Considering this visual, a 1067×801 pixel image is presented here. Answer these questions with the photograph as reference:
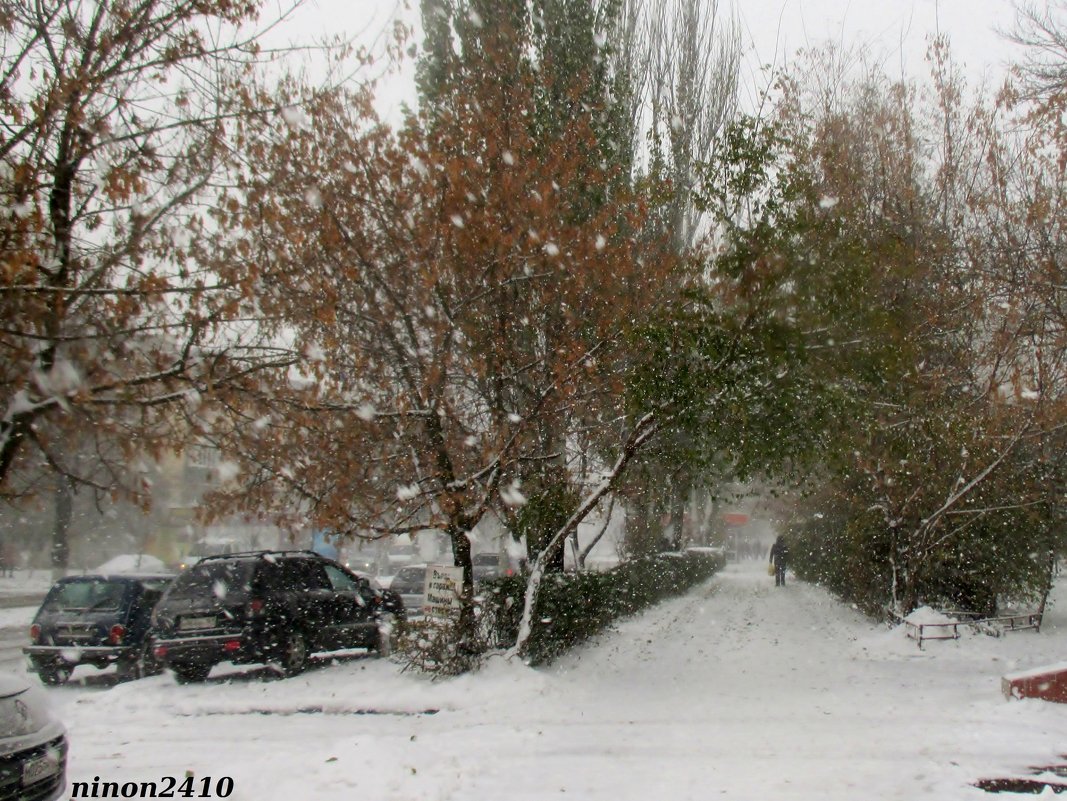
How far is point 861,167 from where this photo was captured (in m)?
16.7

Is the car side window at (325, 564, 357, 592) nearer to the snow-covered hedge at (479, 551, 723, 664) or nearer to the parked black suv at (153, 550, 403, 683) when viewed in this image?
the parked black suv at (153, 550, 403, 683)

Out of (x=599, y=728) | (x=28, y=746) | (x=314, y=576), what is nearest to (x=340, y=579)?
(x=314, y=576)

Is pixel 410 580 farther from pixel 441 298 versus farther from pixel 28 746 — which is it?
pixel 28 746

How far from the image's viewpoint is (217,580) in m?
11.7

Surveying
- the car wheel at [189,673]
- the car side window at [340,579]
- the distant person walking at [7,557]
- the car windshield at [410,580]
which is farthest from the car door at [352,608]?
the distant person walking at [7,557]

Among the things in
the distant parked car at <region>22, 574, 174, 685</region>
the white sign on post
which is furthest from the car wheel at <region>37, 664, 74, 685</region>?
the white sign on post

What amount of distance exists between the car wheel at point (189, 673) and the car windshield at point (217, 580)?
0.91 meters

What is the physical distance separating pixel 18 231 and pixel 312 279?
3.20 metres

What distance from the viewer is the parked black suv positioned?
1126cm

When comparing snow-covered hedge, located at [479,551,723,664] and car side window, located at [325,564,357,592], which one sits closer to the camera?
snow-covered hedge, located at [479,551,723,664]

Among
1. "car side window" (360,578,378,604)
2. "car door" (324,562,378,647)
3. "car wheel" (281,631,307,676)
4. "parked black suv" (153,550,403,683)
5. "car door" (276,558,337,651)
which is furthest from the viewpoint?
"car side window" (360,578,378,604)

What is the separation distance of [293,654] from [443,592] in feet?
7.50

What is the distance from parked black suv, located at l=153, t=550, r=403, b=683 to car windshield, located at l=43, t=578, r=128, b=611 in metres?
1.67

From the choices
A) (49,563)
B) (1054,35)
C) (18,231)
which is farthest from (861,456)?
(49,563)
